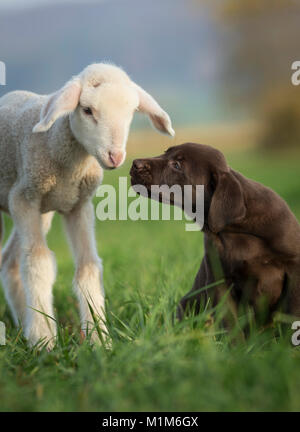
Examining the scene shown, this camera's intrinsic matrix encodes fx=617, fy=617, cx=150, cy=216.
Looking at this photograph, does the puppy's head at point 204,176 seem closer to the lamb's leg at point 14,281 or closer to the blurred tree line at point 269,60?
the lamb's leg at point 14,281

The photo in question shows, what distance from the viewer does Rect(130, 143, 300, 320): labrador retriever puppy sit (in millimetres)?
4004

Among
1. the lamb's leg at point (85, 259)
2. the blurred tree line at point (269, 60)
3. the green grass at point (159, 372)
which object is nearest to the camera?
the green grass at point (159, 372)

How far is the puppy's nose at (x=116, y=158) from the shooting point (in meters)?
3.72

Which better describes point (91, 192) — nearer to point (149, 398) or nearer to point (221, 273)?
point (221, 273)

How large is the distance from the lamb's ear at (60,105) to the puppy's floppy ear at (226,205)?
1062mm

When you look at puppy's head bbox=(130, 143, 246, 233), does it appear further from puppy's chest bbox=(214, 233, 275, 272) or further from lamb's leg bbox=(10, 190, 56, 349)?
lamb's leg bbox=(10, 190, 56, 349)

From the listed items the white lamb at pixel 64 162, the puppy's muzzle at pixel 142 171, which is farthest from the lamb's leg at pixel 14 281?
the puppy's muzzle at pixel 142 171

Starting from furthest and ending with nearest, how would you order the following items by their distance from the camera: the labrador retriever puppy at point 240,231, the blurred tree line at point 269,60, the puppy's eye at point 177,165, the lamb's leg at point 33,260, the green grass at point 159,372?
the blurred tree line at point 269,60 → the lamb's leg at point 33,260 → the puppy's eye at point 177,165 → the labrador retriever puppy at point 240,231 → the green grass at point 159,372

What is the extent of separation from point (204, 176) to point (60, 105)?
1038 millimetres

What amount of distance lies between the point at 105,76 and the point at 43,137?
0.73 m

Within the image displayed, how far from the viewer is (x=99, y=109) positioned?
3.80 metres

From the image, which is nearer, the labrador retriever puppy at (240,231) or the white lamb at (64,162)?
the white lamb at (64,162)

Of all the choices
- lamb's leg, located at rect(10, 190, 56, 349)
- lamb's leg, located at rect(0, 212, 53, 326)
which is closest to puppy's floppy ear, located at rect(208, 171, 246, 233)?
lamb's leg, located at rect(10, 190, 56, 349)

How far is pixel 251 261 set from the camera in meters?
4.06
